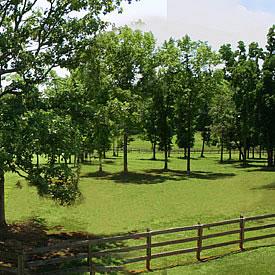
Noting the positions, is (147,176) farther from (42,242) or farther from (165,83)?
(42,242)

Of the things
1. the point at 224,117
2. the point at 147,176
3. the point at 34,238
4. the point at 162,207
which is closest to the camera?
the point at 34,238

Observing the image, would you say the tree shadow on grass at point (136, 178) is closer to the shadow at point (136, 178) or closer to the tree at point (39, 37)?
the shadow at point (136, 178)

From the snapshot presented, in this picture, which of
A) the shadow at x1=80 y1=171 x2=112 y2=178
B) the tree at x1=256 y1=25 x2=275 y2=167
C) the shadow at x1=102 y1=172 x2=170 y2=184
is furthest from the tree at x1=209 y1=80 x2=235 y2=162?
the shadow at x1=80 y1=171 x2=112 y2=178

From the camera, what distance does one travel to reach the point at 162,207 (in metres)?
28.8

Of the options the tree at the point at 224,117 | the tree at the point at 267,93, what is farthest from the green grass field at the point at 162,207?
the tree at the point at 224,117

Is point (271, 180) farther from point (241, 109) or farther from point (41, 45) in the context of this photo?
point (41, 45)

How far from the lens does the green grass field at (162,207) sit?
14.9 meters

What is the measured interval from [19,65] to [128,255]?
36.6 feet

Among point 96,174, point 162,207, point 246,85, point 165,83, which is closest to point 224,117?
point 246,85

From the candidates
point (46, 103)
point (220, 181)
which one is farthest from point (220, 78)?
point (46, 103)

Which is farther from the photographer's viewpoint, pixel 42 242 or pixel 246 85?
pixel 246 85

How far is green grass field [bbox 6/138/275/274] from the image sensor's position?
14.9 meters

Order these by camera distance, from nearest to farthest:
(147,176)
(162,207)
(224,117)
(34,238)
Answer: (34,238) → (162,207) → (147,176) → (224,117)

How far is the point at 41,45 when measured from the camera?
19.9 meters
